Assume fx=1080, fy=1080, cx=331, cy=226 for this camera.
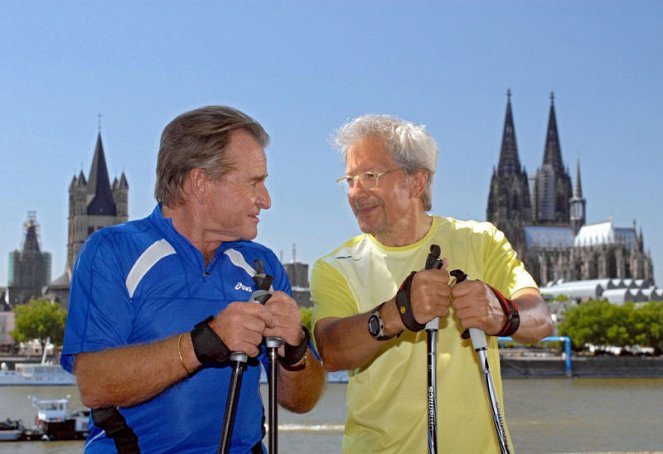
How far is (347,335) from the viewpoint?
209cm

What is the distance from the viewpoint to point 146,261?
188 centimetres

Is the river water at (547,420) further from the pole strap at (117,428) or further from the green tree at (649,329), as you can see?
the green tree at (649,329)

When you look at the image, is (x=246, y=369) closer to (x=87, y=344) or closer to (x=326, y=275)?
(x=87, y=344)

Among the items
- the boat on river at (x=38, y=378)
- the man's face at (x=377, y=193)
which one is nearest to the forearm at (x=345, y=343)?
the man's face at (x=377, y=193)

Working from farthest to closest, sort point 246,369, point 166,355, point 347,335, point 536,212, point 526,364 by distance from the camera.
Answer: point 536,212 → point 526,364 → point 347,335 → point 246,369 → point 166,355

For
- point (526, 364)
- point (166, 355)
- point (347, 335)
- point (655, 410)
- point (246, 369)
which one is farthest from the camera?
point (526, 364)

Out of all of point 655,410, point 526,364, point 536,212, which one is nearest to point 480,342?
point 655,410

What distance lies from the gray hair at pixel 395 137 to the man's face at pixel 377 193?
14mm

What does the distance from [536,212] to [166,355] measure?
9048 centimetres

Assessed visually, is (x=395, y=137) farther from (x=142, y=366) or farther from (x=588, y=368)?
(x=588, y=368)

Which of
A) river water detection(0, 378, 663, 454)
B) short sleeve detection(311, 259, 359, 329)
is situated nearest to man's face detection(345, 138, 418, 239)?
short sleeve detection(311, 259, 359, 329)

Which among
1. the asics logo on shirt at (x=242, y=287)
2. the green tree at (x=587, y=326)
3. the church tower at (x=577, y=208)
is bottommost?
the asics logo on shirt at (x=242, y=287)

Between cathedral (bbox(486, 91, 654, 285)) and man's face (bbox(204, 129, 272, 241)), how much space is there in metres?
77.3

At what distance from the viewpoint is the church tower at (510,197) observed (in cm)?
8312
